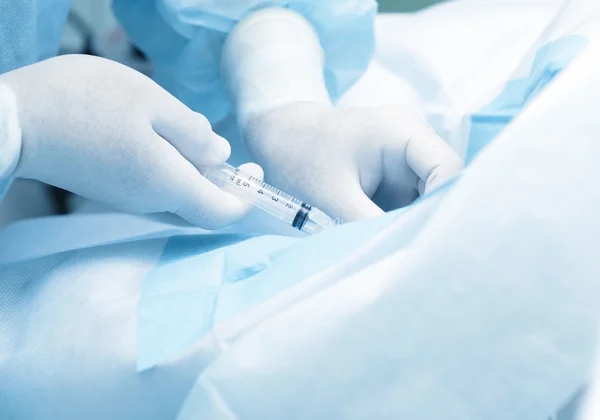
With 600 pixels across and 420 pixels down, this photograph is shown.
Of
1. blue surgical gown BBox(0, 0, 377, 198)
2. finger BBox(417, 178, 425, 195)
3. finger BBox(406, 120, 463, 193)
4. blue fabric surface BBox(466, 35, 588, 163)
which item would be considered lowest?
blue surgical gown BBox(0, 0, 377, 198)

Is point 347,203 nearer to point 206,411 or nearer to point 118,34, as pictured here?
point 206,411

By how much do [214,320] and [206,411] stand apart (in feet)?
0.21

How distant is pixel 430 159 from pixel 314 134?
14 cm

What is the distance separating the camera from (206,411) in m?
0.41

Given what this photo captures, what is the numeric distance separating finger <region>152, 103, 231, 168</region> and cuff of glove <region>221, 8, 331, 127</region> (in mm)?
159

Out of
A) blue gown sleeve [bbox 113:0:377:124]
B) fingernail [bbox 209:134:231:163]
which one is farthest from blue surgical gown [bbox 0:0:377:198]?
fingernail [bbox 209:134:231:163]

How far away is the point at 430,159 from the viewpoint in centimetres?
62

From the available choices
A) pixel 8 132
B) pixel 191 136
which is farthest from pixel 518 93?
pixel 8 132

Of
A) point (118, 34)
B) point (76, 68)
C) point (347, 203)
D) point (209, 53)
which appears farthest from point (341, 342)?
point (118, 34)

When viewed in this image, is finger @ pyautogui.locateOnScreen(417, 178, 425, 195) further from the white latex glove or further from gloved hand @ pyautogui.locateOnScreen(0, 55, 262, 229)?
gloved hand @ pyautogui.locateOnScreen(0, 55, 262, 229)

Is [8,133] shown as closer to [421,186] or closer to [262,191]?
[262,191]

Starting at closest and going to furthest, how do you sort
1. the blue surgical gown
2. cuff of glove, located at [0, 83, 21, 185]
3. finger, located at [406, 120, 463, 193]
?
cuff of glove, located at [0, 83, 21, 185]
finger, located at [406, 120, 463, 193]
the blue surgical gown

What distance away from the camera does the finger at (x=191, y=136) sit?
22.7 inches

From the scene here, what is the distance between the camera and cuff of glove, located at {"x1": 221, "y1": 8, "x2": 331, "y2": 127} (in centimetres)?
77
